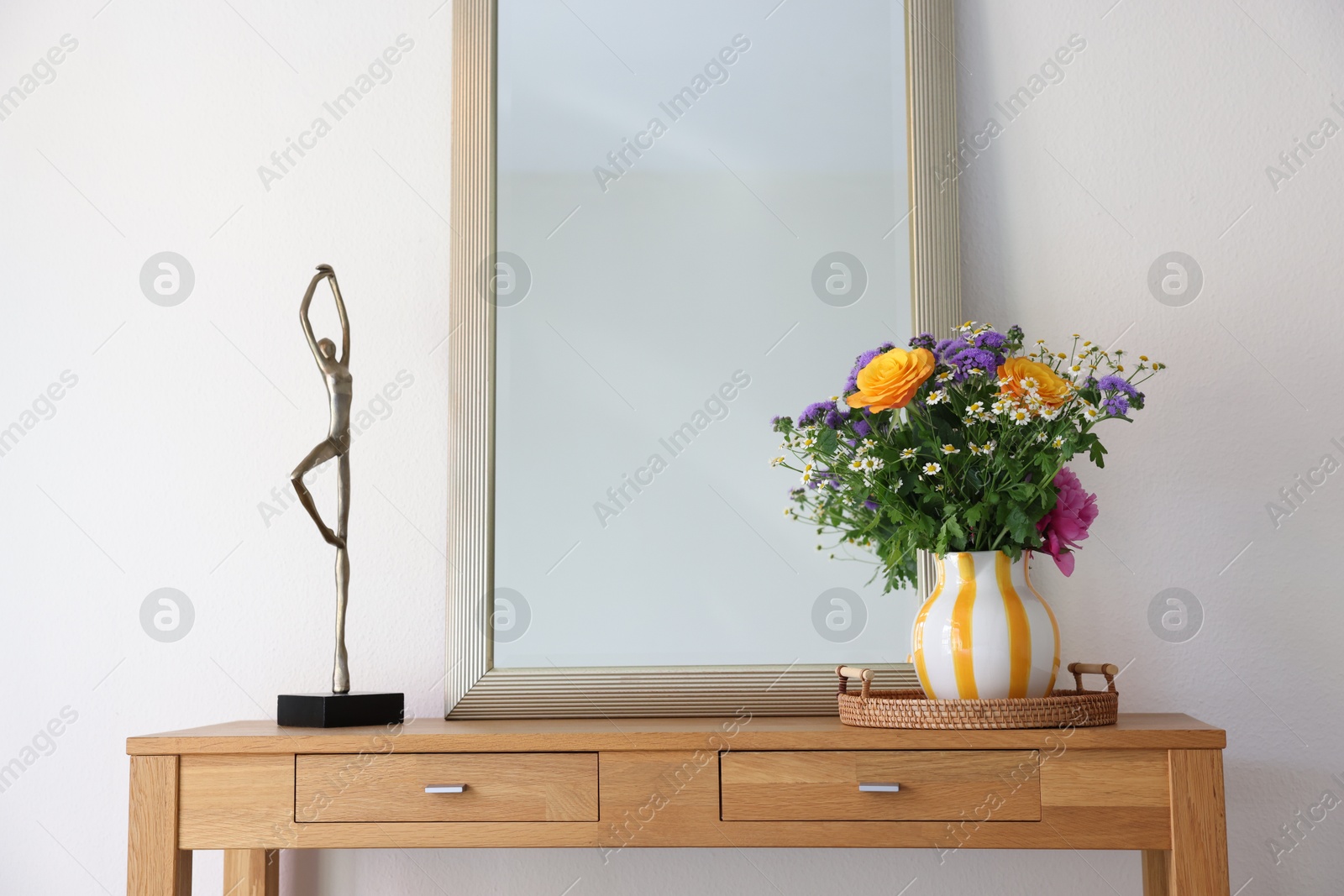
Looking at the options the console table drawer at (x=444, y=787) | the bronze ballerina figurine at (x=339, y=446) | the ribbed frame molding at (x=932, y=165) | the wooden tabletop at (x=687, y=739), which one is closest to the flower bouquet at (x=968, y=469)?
the wooden tabletop at (x=687, y=739)

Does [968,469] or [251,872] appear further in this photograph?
[251,872]

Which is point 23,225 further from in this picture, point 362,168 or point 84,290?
point 362,168

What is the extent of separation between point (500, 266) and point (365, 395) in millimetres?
347

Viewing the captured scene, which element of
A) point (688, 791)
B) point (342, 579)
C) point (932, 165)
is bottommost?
point (688, 791)

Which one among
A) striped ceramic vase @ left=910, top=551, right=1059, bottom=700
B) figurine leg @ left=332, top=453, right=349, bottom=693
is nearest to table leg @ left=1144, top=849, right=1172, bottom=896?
striped ceramic vase @ left=910, top=551, right=1059, bottom=700

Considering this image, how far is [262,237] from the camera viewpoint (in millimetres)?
1903

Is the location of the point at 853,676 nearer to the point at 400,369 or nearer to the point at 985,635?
the point at 985,635

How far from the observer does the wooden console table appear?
1297 millimetres

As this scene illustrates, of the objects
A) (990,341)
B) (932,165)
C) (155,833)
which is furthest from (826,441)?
Result: (155,833)

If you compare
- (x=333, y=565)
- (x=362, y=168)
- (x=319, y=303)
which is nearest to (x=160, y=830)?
(x=333, y=565)

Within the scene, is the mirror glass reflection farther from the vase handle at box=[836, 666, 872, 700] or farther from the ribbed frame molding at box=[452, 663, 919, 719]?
the vase handle at box=[836, 666, 872, 700]

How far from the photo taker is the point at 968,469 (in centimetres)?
141

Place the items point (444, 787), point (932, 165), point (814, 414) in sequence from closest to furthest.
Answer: point (444, 787), point (814, 414), point (932, 165)

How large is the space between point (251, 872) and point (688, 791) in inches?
32.9
